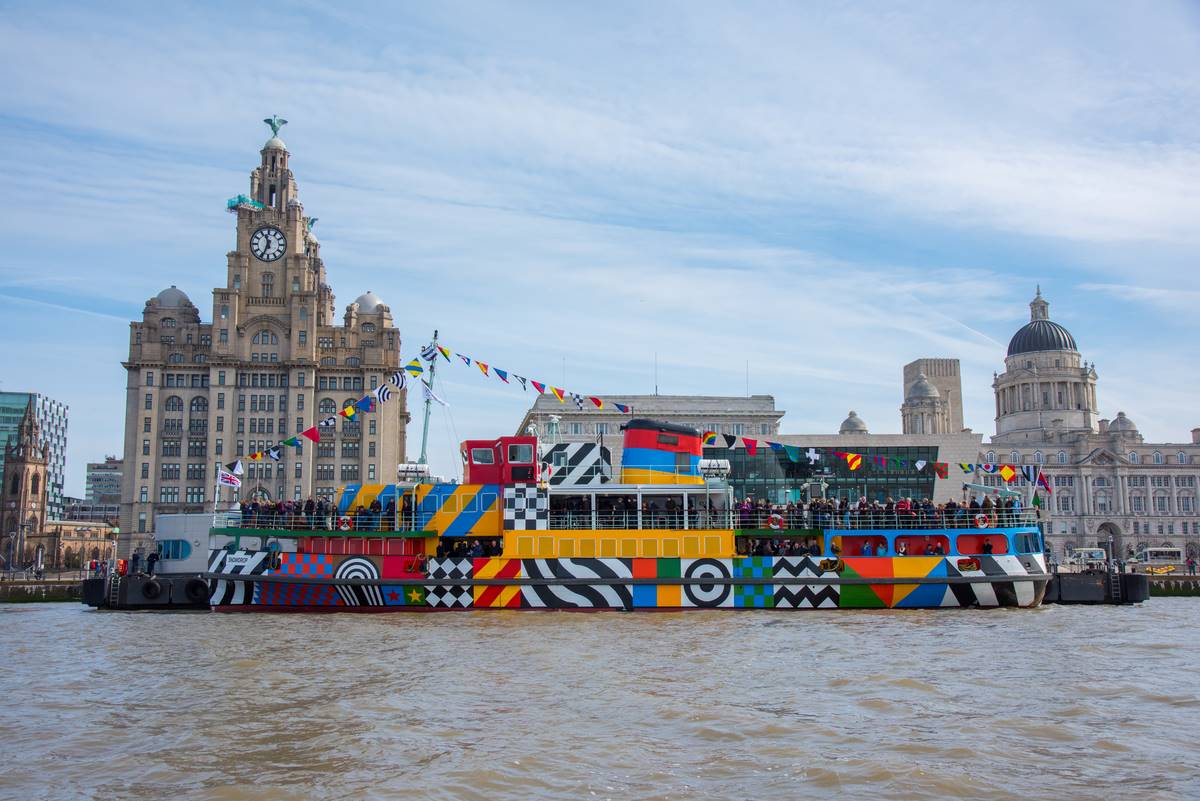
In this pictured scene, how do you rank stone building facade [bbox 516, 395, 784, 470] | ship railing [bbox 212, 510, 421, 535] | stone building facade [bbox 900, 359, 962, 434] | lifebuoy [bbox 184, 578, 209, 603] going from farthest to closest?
stone building facade [bbox 900, 359, 962, 434] < stone building facade [bbox 516, 395, 784, 470] < lifebuoy [bbox 184, 578, 209, 603] < ship railing [bbox 212, 510, 421, 535]

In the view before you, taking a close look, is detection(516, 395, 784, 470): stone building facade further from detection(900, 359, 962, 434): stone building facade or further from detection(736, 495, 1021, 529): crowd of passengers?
detection(736, 495, 1021, 529): crowd of passengers

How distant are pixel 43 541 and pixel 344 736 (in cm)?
11102

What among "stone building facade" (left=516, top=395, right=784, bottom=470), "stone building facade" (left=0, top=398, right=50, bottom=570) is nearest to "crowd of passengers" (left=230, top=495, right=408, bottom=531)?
"stone building facade" (left=516, top=395, right=784, bottom=470)

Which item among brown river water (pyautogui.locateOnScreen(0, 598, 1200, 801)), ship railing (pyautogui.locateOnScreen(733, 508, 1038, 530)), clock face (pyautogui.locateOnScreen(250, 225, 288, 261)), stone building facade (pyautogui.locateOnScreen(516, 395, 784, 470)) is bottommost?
brown river water (pyautogui.locateOnScreen(0, 598, 1200, 801))

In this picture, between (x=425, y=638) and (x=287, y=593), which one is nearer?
(x=425, y=638)

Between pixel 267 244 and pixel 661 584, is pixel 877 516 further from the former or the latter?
pixel 267 244

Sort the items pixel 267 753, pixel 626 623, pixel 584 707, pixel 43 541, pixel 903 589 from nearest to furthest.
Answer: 1. pixel 267 753
2. pixel 584 707
3. pixel 626 623
4. pixel 903 589
5. pixel 43 541

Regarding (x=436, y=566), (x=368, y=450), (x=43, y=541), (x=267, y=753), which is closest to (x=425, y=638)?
(x=436, y=566)

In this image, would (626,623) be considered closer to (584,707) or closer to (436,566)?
(436,566)

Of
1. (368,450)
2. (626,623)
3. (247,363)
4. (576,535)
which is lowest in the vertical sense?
(626,623)

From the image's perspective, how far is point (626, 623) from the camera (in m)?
32.5

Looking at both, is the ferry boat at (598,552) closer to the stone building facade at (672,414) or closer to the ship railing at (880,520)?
the ship railing at (880,520)

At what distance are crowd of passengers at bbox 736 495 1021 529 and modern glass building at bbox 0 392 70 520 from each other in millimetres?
145033

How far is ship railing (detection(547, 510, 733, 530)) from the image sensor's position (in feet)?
125
